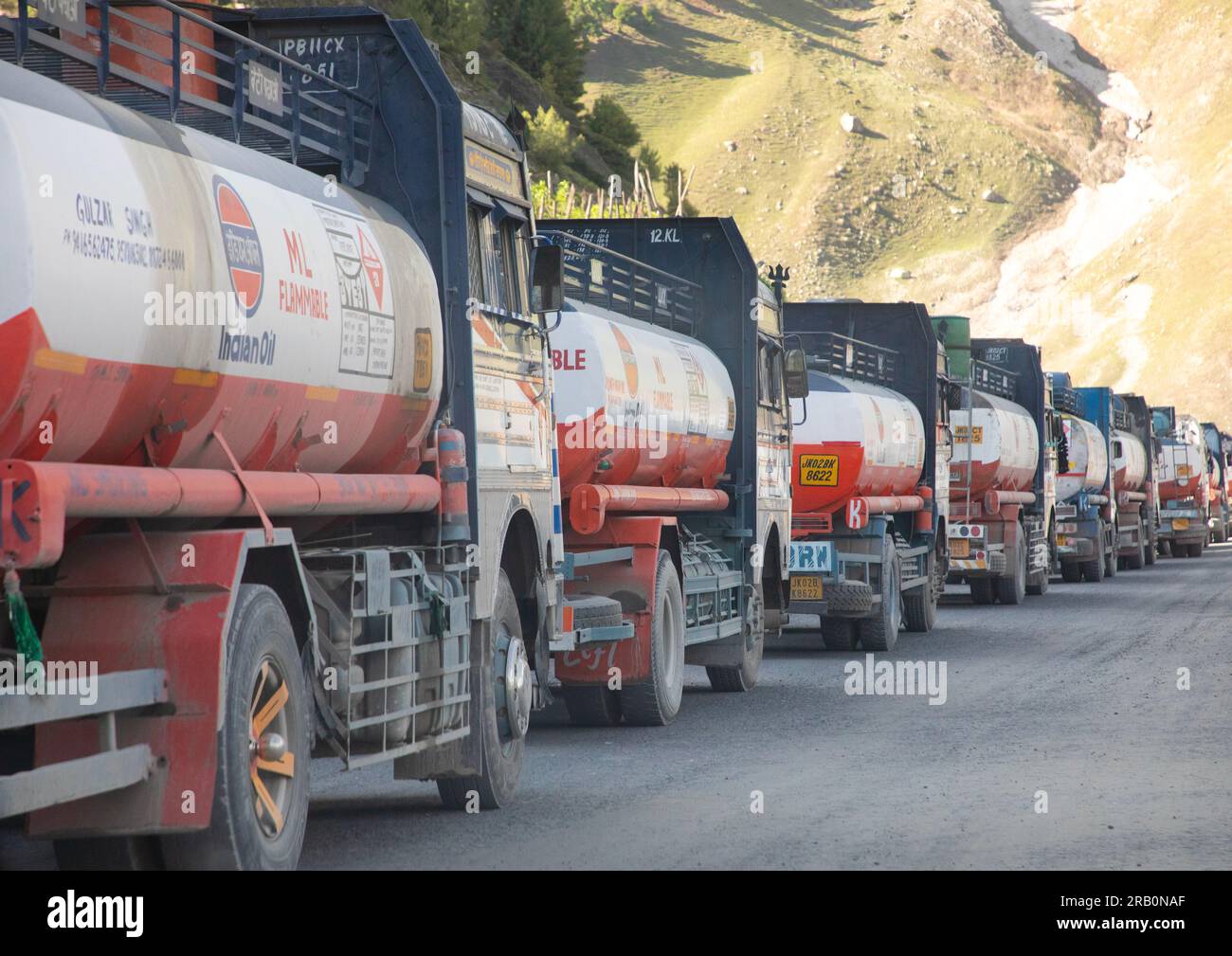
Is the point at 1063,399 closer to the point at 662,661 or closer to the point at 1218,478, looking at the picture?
the point at 1218,478

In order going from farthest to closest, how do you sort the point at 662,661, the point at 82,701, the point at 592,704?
the point at 592,704
the point at 662,661
the point at 82,701

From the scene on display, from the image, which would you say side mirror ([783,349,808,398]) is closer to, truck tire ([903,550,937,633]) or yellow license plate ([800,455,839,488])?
yellow license plate ([800,455,839,488])

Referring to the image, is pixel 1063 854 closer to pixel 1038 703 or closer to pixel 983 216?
pixel 1038 703

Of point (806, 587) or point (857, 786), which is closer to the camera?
point (857, 786)

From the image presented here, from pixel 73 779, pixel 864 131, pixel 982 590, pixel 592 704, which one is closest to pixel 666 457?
pixel 592 704

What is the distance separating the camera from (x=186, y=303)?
640 cm

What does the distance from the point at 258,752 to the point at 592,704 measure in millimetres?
6906

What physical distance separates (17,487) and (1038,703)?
35.2 feet

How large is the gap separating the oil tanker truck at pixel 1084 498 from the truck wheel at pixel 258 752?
92.2 feet

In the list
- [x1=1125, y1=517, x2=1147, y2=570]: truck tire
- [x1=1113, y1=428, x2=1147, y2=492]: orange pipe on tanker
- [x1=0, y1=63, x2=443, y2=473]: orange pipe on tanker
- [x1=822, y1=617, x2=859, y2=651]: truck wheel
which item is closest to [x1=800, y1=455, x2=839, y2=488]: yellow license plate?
[x1=822, y1=617, x2=859, y2=651]: truck wheel

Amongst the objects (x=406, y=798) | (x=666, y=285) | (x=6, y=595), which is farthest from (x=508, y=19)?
(x=6, y=595)

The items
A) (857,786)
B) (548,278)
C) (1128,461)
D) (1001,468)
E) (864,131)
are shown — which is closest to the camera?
(857,786)

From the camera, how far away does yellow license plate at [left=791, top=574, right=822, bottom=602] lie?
19.1 m

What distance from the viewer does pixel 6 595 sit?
5645 mm
